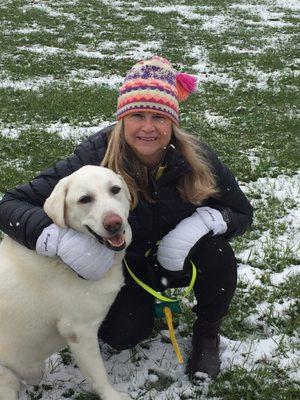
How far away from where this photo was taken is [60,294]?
3.32 meters

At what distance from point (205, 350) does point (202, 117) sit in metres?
7.93

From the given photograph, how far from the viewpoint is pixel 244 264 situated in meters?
5.40

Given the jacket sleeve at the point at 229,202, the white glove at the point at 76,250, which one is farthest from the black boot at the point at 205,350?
the white glove at the point at 76,250

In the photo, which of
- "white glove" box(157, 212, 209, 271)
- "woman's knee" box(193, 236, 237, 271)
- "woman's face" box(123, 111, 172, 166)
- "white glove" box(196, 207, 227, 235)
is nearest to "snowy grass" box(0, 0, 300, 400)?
"woman's knee" box(193, 236, 237, 271)

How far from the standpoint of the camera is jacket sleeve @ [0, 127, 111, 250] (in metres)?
3.36

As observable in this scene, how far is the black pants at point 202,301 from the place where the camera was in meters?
3.87

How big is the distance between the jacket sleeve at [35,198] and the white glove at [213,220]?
0.96 meters

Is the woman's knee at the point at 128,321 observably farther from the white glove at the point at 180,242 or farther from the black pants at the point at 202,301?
the white glove at the point at 180,242

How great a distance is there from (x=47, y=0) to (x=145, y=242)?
24.4 m

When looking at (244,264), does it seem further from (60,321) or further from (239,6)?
(239,6)

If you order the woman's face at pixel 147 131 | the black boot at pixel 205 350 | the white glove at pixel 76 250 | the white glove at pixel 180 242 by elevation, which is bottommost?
the black boot at pixel 205 350

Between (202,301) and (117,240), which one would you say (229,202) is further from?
(117,240)

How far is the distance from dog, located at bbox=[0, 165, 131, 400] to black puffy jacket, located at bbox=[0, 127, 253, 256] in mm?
273

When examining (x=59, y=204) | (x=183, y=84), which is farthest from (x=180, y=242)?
(x=183, y=84)
